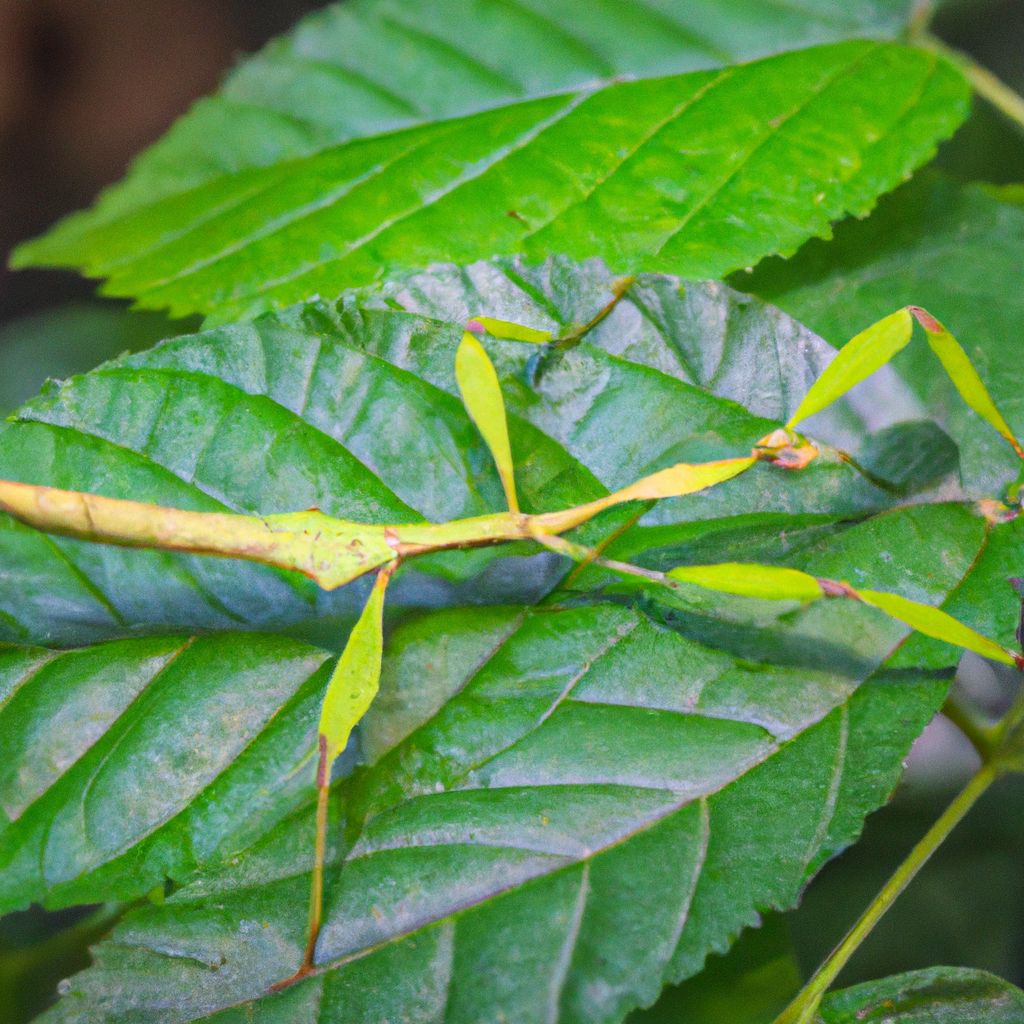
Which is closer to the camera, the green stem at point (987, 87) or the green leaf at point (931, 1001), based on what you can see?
the green leaf at point (931, 1001)

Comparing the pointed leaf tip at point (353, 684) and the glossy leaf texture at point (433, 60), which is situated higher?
the glossy leaf texture at point (433, 60)

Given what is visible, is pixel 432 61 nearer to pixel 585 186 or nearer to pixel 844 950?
pixel 585 186

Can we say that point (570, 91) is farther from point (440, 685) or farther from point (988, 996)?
point (988, 996)

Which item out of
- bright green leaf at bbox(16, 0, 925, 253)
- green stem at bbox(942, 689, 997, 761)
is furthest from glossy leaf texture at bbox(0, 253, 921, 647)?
bright green leaf at bbox(16, 0, 925, 253)

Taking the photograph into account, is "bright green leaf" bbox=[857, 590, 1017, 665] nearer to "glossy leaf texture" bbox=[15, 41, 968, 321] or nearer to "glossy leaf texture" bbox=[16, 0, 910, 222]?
"glossy leaf texture" bbox=[15, 41, 968, 321]

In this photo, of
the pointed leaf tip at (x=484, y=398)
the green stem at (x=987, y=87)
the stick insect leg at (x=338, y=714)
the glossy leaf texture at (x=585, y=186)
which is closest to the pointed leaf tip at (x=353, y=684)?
the stick insect leg at (x=338, y=714)

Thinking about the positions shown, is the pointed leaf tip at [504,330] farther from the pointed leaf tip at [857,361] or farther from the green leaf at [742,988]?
the green leaf at [742,988]
